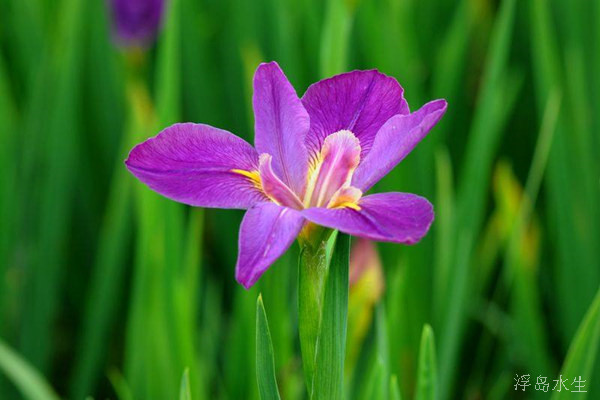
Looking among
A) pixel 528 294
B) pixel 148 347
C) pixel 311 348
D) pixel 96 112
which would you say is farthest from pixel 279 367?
pixel 96 112

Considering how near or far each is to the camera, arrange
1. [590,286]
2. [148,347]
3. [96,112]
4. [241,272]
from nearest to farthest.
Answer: [241,272]
[148,347]
[590,286]
[96,112]

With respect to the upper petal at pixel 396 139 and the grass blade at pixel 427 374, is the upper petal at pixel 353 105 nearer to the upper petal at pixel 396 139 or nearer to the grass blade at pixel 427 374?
the upper petal at pixel 396 139

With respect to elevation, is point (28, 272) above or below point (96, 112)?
below

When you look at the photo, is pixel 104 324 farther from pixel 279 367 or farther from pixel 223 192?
pixel 223 192

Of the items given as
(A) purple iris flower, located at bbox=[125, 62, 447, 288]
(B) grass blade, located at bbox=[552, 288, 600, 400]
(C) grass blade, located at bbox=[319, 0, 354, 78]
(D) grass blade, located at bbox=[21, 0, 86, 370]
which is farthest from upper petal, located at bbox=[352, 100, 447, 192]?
(D) grass blade, located at bbox=[21, 0, 86, 370]

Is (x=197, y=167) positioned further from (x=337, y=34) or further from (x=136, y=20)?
(x=136, y=20)

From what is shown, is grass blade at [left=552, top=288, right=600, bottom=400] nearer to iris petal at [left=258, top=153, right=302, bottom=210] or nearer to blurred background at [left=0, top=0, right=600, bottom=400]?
blurred background at [left=0, top=0, right=600, bottom=400]

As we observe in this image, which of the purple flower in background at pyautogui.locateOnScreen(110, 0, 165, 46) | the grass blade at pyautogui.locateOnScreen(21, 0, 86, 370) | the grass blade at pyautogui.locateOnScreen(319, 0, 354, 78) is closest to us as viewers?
the grass blade at pyautogui.locateOnScreen(319, 0, 354, 78)
